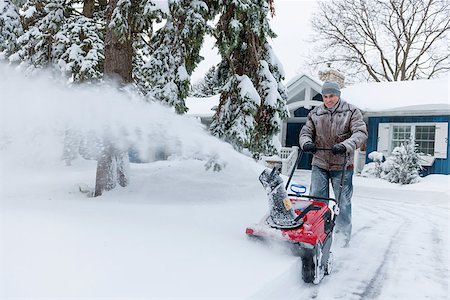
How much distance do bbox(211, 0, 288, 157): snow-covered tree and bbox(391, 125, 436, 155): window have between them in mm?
8965

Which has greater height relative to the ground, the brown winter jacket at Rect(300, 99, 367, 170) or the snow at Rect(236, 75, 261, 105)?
the snow at Rect(236, 75, 261, 105)

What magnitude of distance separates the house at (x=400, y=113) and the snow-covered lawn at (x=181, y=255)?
861cm

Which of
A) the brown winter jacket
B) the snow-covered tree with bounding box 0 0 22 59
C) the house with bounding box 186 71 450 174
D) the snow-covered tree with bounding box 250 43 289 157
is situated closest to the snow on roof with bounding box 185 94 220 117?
the house with bounding box 186 71 450 174

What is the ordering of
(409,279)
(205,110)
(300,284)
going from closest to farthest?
1. (300,284)
2. (409,279)
3. (205,110)

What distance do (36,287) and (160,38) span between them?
5272mm

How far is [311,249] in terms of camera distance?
124 inches

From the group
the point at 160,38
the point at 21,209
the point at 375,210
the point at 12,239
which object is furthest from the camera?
the point at 375,210

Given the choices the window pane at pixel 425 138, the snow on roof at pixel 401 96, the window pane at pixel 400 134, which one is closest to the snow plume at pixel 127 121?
the snow on roof at pixel 401 96

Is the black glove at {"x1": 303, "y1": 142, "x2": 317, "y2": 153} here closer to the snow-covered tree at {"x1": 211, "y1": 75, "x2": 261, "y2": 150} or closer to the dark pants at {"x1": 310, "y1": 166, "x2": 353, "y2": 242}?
the dark pants at {"x1": 310, "y1": 166, "x2": 353, "y2": 242}

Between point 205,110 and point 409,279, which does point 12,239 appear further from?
point 205,110

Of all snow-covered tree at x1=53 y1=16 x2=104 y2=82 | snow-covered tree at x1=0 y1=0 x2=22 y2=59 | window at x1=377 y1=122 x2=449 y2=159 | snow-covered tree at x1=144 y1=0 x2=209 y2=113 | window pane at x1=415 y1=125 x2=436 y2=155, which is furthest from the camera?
window pane at x1=415 y1=125 x2=436 y2=155

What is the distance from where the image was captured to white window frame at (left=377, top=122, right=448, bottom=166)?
13.8m

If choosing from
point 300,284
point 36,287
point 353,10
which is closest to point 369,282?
point 300,284

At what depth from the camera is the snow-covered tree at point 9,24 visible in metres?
10.7
